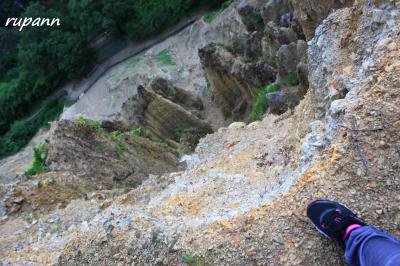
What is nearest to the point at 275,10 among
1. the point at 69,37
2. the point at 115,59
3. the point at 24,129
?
the point at 115,59

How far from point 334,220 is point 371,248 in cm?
54

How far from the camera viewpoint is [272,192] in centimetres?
580

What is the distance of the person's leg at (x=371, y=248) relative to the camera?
3.86 meters

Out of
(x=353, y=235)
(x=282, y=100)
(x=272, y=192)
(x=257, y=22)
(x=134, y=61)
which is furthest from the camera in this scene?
(x=134, y=61)

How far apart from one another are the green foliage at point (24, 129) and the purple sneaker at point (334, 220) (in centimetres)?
3091

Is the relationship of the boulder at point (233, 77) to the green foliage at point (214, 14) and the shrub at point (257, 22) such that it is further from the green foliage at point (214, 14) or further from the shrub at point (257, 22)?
the green foliage at point (214, 14)

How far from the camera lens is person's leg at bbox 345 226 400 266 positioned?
12.7 feet

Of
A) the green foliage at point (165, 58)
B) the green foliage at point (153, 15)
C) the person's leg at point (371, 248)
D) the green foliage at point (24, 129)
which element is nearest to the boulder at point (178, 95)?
the green foliage at point (165, 58)

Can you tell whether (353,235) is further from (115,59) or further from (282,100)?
(115,59)

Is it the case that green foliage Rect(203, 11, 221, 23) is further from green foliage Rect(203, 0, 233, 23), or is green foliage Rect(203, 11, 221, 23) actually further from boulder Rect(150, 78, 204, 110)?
boulder Rect(150, 78, 204, 110)

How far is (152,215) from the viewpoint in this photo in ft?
20.6

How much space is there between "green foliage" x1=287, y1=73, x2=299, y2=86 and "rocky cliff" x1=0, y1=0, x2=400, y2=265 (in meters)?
4.36

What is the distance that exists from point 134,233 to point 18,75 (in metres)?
35.2

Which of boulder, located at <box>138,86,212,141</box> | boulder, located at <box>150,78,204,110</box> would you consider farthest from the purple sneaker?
boulder, located at <box>150,78,204,110</box>
